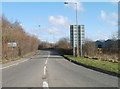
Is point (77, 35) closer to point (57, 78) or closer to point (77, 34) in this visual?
point (77, 34)

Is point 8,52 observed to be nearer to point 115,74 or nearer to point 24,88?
point 115,74

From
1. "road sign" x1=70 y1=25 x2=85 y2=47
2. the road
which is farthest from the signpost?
the road

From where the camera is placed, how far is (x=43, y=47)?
181 metres

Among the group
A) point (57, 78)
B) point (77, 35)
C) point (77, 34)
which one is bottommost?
point (57, 78)

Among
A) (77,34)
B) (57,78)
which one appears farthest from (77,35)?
(57,78)

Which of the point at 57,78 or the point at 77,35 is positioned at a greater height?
the point at 77,35

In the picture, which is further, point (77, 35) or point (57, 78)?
point (77, 35)

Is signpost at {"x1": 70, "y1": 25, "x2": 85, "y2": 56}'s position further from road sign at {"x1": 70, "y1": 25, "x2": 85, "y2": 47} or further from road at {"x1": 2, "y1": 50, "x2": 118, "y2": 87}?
road at {"x1": 2, "y1": 50, "x2": 118, "y2": 87}

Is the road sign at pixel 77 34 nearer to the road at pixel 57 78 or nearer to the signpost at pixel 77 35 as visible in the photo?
the signpost at pixel 77 35

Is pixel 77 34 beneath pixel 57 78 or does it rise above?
above

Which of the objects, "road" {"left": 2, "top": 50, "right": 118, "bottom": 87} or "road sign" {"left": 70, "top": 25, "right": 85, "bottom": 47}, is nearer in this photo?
"road" {"left": 2, "top": 50, "right": 118, "bottom": 87}

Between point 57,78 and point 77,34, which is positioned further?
point 77,34

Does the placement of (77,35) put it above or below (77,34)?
below

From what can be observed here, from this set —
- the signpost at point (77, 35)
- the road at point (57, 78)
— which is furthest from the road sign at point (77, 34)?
the road at point (57, 78)
